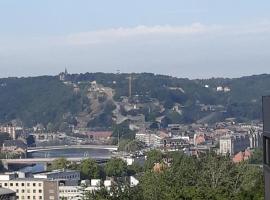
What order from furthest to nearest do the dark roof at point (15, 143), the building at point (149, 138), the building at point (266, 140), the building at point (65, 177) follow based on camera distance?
the building at point (149, 138), the dark roof at point (15, 143), the building at point (65, 177), the building at point (266, 140)

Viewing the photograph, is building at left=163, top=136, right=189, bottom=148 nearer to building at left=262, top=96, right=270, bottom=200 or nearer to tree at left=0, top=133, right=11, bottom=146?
tree at left=0, top=133, right=11, bottom=146

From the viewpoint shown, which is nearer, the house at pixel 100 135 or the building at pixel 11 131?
the building at pixel 11 131

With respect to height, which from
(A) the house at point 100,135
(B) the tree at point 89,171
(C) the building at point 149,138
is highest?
(B) the tree at point 89,171

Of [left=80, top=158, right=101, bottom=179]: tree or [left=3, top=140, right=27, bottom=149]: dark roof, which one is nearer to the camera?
[left=80, top=158, right=101, bottom=179]: tree

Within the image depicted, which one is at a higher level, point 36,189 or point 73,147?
point 36,189

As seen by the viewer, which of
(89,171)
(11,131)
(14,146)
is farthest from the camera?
(11,131)

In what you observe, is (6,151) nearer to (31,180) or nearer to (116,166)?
(116,166)

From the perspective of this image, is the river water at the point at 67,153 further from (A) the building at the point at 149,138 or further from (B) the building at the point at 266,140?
(B) the building at the point at 266,140

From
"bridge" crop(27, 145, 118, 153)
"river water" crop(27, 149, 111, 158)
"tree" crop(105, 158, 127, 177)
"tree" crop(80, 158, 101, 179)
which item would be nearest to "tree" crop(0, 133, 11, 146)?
"bridge" crop(27, 145, 118, 153)

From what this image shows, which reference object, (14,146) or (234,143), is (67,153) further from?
(234,143)

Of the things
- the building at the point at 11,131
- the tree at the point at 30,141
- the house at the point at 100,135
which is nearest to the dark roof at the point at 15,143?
the building at the point at 11,131

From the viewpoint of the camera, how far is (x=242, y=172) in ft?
138

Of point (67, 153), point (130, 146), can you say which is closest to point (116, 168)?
point (130, 146)

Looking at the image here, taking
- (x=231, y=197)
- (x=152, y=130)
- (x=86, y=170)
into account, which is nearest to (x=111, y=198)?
(x=231, y=197)
